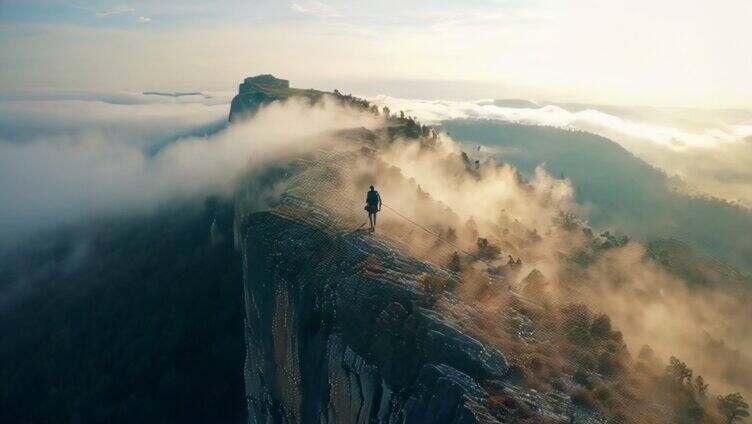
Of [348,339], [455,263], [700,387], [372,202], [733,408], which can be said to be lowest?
[733,408]

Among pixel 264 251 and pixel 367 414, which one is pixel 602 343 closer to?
pixel 367 414

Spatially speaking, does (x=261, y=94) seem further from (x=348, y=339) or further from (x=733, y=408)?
(x=733, y=408)

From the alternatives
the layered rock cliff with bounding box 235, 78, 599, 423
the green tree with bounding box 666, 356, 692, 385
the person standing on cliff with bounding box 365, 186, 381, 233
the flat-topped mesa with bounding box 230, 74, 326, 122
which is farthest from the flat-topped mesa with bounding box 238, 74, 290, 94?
the green tree with bounding box 666, 356, 692, 385

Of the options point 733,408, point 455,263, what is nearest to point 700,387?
point 733,408

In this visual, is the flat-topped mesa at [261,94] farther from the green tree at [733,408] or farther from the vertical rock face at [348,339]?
the green tree at [733,408]

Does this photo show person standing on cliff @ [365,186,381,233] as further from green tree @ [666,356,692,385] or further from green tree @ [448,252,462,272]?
green tree @ [666,356,692,385]

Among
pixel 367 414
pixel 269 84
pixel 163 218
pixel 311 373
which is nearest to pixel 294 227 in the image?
pixel 311 373

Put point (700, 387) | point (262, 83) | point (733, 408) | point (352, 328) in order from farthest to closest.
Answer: point (262, 83)
point (352, 328)
point (700, 387)
point (733, 408)
